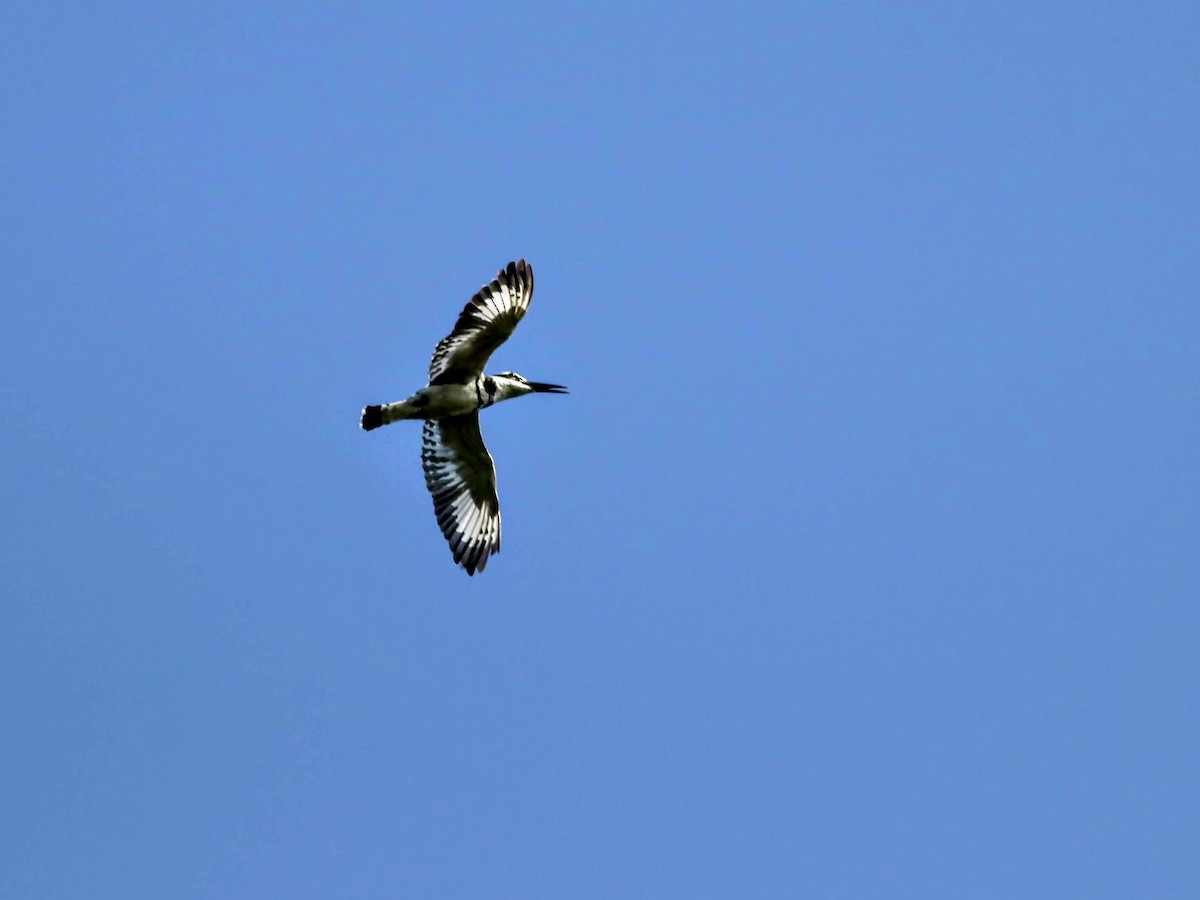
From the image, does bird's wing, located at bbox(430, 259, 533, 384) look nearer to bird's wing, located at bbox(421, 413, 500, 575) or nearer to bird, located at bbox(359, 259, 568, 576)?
bird, located at bbox(359, 259, 568, 576)

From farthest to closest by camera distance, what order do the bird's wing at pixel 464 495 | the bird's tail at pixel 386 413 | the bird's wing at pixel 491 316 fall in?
the bird's wing at pixel 464 495 → the bird's tail at pixel 386 413 → the bird's wing at pixel 491 316

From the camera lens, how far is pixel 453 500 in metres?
26.7

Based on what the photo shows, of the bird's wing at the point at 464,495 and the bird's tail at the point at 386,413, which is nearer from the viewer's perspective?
the bird's tail at the point at 386,413

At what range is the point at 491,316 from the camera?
79.2ft

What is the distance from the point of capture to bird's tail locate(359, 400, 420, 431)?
25156 millimetres

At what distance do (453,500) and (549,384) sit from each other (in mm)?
2356

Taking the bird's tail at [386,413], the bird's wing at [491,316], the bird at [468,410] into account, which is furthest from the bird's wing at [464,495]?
the bird's wing at [491,316]

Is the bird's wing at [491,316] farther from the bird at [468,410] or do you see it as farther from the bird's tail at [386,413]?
the bird's tail at [386,413]

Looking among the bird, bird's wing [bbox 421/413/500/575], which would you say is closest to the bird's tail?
the bird

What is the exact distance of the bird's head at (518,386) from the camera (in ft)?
84.5

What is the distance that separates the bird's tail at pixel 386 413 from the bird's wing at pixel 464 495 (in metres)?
0.90

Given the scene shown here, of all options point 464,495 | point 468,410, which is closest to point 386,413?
point 468,410

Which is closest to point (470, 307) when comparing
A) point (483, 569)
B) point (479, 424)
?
point (479, 424)

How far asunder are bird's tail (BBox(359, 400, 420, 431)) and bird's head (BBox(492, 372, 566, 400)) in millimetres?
1379
